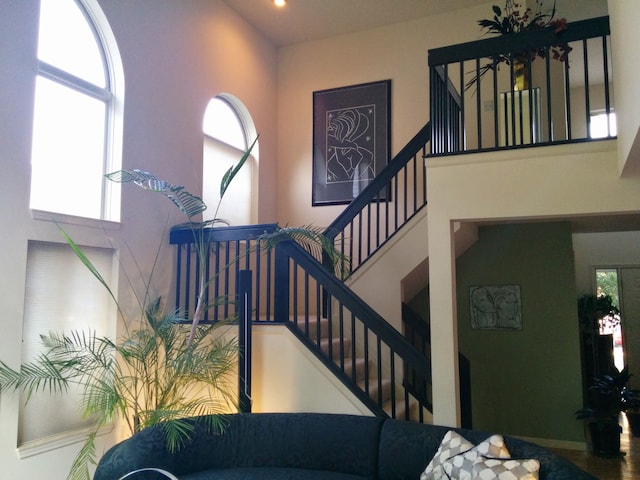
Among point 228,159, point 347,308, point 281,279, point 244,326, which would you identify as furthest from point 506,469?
point 228,159

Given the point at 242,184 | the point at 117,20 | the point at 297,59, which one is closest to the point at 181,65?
the point at 117,20

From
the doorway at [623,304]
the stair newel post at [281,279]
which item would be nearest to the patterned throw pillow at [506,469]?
the stair newel post at [281,279]

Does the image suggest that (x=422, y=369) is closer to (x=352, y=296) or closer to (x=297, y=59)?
(x=352, y=296)

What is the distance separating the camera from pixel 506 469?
2680mm

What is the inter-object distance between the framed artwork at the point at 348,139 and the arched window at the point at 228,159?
34.0 inches

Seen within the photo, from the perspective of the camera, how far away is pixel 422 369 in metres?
3.70

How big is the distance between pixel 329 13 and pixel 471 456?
17.1 ft

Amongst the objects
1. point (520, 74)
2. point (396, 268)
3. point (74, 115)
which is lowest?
point (396, 268)

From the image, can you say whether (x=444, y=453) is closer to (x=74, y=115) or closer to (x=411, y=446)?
(x=411, y=446)

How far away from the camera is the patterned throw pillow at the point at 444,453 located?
9.71 ft

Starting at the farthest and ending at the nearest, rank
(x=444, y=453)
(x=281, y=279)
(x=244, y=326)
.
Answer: (x=281, y=279) < (x=244, y=326) < (x=444, y=453)

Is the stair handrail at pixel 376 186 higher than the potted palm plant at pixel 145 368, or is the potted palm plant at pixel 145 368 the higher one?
the stair handrail at pixel 376 186

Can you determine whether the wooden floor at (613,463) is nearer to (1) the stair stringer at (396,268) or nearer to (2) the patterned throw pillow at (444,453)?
(1) the stair stringer at (396,268)

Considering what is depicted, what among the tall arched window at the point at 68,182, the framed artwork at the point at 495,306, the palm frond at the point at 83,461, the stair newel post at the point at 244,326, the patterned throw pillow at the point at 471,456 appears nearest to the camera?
the patterned throw pillow at the point at 471,456
